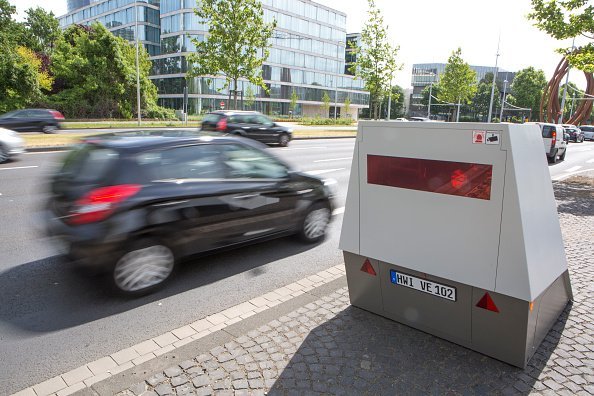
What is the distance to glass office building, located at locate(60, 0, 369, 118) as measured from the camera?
61844 mm

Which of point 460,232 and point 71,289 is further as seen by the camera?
point 71,289

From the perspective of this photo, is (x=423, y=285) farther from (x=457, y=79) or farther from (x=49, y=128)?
(x=457, y=79)

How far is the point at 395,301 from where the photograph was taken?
3.52m

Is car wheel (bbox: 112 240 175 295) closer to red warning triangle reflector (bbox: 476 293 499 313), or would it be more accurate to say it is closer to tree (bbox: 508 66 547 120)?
red warning triangle reflector (bbox: 476 293 499 313)

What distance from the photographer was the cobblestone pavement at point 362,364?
278 centimetres

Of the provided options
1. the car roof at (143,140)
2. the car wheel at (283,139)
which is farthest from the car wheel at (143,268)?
the car wheel at (283,139)

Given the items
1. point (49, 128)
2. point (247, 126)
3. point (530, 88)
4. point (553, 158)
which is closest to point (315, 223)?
point (247, 126)

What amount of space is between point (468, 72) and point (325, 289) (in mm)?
56789

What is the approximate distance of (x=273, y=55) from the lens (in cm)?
7006

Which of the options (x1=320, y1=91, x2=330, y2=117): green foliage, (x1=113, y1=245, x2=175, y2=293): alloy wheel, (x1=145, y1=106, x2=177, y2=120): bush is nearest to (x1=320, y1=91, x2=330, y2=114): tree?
(x1=320, y1=91, x2=330, y2=117): green foliage

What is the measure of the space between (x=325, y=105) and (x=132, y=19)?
3462cm

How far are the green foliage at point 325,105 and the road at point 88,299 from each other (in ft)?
227

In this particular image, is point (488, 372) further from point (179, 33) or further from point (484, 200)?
point (179, 33)

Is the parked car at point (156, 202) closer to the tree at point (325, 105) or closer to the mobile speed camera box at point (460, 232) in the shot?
the mobile speed camera box at point (460, 232)
